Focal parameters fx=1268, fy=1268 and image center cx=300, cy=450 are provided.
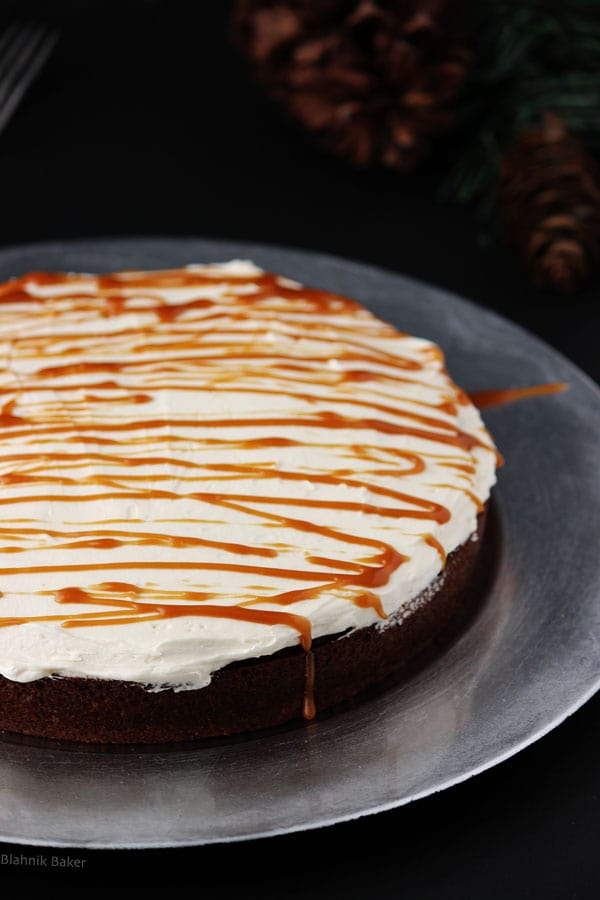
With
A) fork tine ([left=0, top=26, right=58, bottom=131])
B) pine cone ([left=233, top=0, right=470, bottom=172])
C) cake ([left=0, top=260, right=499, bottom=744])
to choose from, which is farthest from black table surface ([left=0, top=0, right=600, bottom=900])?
cake ([left=0, top=260, right=499, bottom=744])

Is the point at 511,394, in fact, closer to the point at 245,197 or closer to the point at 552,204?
the point at 552,204

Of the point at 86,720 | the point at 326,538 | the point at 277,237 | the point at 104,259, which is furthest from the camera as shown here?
the point at 277,237

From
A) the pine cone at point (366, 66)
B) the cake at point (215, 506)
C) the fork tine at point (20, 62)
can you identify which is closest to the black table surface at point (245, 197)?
the fork tine at point (20, 62)

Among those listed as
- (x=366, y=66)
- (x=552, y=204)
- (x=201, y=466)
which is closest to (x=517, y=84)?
(x=366, y=66)

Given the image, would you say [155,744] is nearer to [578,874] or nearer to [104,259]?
[578,874]

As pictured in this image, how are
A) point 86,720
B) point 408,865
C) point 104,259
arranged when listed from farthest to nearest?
1. point 104,259
2. point 86,720
3. point 408,865

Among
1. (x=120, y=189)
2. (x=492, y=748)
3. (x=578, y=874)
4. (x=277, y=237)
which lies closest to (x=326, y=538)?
(x=492, y=748)
